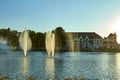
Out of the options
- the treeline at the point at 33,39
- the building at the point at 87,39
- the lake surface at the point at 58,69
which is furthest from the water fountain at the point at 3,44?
the lake surface at the point at 58,69

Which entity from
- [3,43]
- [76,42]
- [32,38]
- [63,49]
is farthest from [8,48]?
[76,42]

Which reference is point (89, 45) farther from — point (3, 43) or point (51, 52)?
point (51, 52)

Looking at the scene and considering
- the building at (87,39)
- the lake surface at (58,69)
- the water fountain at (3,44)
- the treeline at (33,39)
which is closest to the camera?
the lake surface at (58,69)

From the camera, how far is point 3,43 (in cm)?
15212

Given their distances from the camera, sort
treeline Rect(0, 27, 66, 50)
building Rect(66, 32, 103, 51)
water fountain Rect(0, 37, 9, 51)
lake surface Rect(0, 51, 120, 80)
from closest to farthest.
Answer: lake surface Rect(0, 51, 120, 80)
treeline Rect(0, 27, 66, 50)
water fountain Rect(0, 37, 9, 51)
building Rect(66, 32, 103, 51)

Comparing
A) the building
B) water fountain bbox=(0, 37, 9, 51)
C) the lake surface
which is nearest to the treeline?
water fountain bbox=(0, 37, 9, 51)

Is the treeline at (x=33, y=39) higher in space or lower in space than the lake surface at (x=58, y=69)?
higher

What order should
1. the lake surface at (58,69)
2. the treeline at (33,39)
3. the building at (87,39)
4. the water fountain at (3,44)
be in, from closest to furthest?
the lake surface at (58,69) → the treeline at (33,39) → the water fountain at (3,44) → the building at (87,39)

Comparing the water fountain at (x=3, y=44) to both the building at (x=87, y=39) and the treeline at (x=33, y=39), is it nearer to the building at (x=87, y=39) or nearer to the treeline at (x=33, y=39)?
the treeline at (x=33, y=39)

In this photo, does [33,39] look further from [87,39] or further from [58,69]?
[58,69]

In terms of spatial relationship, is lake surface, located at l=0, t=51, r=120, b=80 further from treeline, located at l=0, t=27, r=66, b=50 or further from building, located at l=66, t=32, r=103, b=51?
building, located at l=66, t=32, r=103, b=51

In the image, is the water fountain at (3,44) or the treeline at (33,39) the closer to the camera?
the treeline at (33,39)

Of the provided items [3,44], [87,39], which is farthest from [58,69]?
[87,39]

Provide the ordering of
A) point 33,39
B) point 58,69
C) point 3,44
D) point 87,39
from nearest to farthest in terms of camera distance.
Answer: point 58,69 → point 33,39 → point 3,44 → point 87,39
